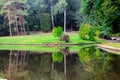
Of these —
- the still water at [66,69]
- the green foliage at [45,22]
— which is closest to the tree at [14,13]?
Result: the green foliage at [45,22]

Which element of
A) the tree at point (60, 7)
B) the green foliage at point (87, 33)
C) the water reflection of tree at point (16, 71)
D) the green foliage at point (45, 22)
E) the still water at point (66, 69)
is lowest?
the water reflection of tree at point (16, 71)

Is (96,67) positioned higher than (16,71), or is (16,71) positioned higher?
(96,67)

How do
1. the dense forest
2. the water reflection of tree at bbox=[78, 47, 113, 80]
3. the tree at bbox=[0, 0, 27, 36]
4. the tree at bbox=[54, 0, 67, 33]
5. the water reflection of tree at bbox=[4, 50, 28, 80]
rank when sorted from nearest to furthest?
1. the water reflection of tree at bbox=[78, 47, 113, 80]
2. the water reflection of tree at bbox=[4, 50, 28, 80]
3. the dense forest
4. the tree at bbox=[0, 0, 27, 36]
5. the tree at bbox=[54, 0, 67, 33]

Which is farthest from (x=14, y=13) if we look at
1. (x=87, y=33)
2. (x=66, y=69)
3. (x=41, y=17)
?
(x=66, y=69)

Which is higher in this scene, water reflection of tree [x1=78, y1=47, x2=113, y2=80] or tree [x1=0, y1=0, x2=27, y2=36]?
tree [x1=0, y1=0, x2=27, y2=36]

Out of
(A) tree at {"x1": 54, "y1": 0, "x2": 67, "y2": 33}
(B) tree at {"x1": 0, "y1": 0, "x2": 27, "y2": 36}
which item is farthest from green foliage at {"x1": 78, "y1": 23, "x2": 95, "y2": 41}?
(A) tree at {"x1": 54, "y1": 0, "x2": 67, "y2": 33}

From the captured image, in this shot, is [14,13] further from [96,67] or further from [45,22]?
[96,67]

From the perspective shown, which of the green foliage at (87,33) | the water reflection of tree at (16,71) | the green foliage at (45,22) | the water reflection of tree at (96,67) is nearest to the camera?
the water reflection of tree at (96,67)

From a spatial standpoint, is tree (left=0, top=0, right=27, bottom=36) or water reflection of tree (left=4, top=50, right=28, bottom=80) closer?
water reflection of tree (left=4, top=50, right=28, bottom=80)

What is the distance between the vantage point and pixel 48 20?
208 feet

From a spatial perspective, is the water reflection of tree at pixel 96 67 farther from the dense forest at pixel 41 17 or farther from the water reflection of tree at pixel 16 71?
the dense forest at pixel 41 17

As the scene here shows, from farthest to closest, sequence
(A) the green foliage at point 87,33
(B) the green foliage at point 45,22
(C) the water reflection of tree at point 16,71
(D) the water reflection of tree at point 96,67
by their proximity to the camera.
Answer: (B) the green foliage at point 45,22 → (A) the green foliage at point 87,33 → (C) the water reflection of tree at point 16,71 → (D) the water reflection of tree at point 96,67

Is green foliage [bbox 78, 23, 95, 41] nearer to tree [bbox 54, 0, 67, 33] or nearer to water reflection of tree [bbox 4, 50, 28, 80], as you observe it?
tree [bbox 54, 0, 67, 33]

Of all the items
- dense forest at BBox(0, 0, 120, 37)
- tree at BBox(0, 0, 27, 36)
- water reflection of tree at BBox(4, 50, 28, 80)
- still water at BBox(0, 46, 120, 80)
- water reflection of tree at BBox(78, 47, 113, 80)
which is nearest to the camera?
water reflection of tree at BBox(78, 47, 113, 80)
